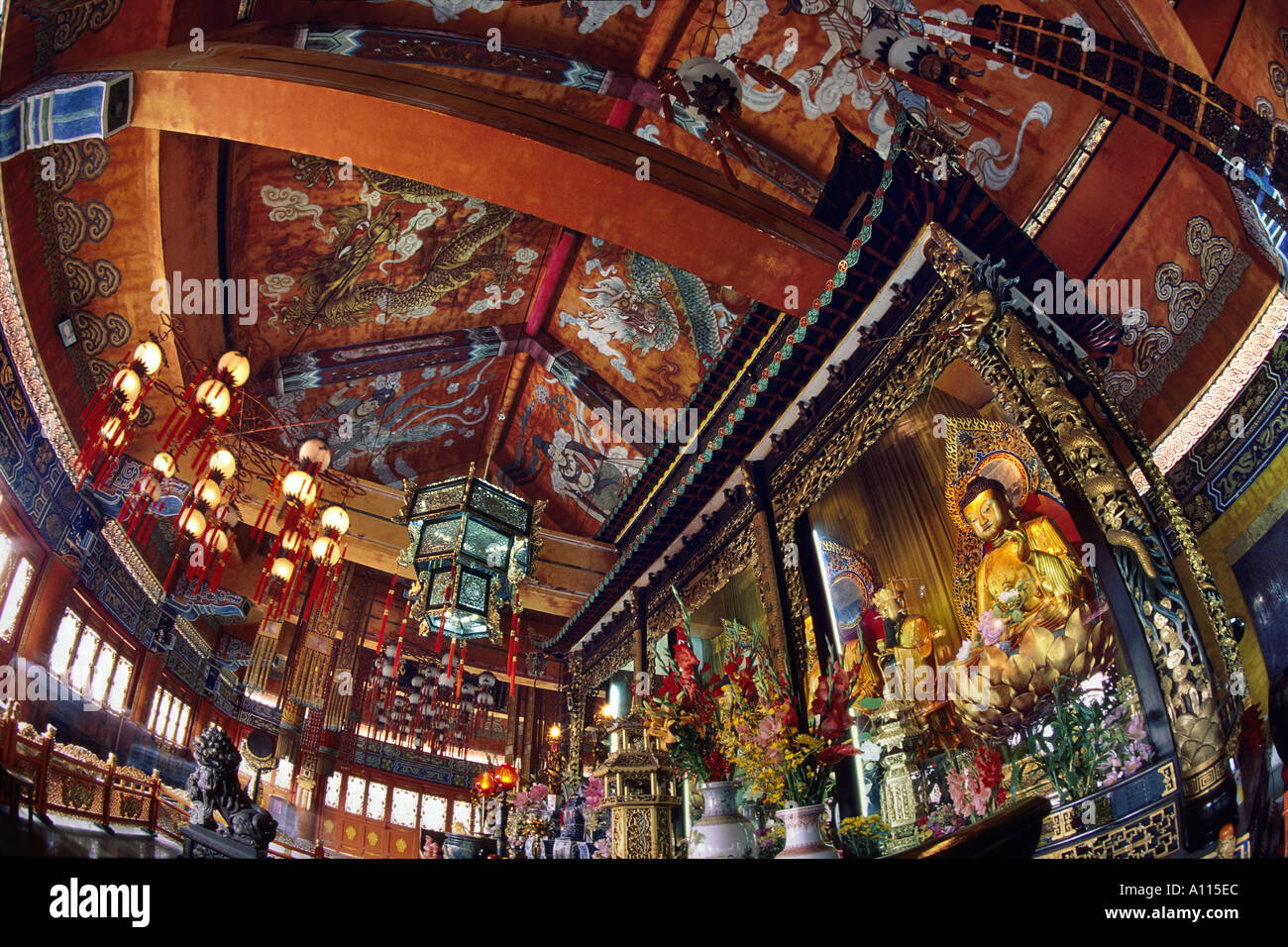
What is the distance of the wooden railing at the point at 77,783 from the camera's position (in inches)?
170

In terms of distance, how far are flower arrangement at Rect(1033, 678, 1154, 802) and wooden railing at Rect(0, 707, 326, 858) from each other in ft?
19.6

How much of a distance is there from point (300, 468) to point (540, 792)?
534 cm

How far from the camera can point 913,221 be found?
15.2 ft

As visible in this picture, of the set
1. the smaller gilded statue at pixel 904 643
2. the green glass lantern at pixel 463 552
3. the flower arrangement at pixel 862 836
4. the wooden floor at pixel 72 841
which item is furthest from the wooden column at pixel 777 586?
the wooden floor at pixel 72 841

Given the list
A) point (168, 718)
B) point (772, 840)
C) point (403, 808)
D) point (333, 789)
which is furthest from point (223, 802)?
point (403, 808)

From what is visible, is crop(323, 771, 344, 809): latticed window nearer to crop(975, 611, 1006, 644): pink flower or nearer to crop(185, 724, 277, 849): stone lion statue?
crop(185, 724, 277, 849): stone lion statue

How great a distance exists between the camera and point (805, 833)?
132 inches

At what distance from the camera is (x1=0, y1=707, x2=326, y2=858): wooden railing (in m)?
4.32

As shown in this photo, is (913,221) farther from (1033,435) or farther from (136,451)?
(136,451)

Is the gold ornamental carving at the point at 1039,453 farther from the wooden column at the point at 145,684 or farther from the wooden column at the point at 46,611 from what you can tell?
the wooden column at the point at 145,684

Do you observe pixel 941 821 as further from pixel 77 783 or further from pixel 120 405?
pixel 120 405
